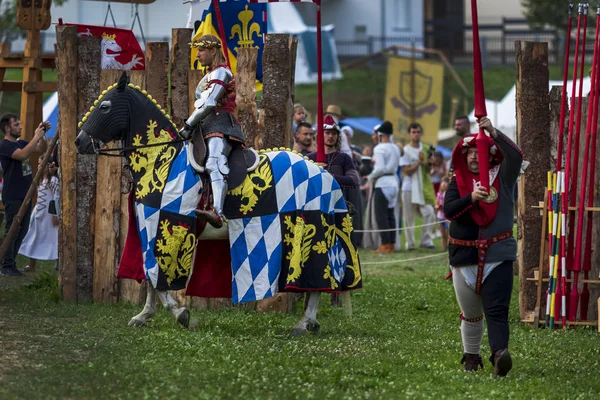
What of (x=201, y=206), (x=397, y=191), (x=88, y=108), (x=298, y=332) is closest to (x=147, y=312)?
(x=201, y=206)

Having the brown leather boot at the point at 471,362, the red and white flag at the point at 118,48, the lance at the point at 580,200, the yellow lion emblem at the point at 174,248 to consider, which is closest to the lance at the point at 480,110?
the brown leather boot at the point at 471,362

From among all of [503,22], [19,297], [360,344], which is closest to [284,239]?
[360,344]

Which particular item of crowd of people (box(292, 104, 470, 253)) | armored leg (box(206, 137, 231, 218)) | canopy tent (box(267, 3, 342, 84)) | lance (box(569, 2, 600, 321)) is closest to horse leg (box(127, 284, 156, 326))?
armored leg (box(206, 137, 231, 218))

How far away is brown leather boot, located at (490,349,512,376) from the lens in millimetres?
9031

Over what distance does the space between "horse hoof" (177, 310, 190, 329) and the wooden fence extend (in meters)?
1.93

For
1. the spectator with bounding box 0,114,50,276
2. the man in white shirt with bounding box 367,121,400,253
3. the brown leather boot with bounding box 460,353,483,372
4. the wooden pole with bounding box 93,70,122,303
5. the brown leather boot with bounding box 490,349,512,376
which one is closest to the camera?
the brown leather boot with bounding box 490,349,512,376

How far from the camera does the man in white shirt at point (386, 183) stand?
2200cm

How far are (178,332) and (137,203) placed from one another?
1234 millimetres

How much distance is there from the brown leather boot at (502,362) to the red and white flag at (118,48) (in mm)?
6373

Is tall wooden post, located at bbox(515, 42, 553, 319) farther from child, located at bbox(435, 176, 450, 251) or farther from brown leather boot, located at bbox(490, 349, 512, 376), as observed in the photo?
child, located at bbox(435, 176, 450, 251)

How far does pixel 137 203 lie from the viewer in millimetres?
11188

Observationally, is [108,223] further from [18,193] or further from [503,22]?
[503,22]

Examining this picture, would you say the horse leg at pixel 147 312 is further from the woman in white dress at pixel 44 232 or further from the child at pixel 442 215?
the child at pixel 442 215

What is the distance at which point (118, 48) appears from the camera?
547 inches
